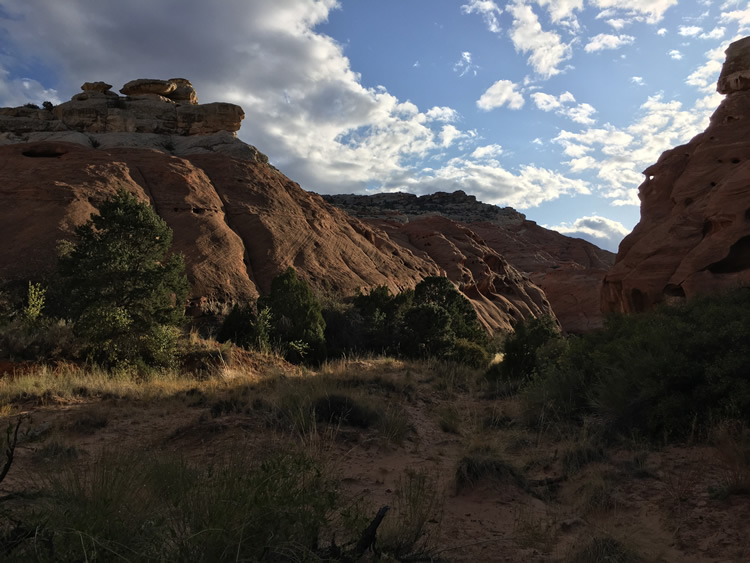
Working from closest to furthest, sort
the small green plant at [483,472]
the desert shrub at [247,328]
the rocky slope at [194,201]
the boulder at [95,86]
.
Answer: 1. the small green plant at [483,472]
2. the desert shrub at [247,328]
3. the rocky slope at [194,201]
4. the boulder at [95,86]

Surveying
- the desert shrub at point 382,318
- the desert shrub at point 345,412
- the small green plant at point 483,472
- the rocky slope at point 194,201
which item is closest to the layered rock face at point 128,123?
the rocky slope at point 194,201

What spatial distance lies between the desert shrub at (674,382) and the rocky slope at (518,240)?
13103mm

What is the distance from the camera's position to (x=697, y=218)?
16.1 metres

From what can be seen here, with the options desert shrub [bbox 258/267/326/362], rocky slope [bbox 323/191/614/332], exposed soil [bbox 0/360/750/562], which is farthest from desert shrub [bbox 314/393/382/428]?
rocky slope [bbox 323/191/614/332]

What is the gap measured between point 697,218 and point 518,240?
61925 millimetres

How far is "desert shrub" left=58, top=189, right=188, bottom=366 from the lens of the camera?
12.4 m

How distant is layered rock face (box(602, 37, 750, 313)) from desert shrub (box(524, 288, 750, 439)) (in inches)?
197

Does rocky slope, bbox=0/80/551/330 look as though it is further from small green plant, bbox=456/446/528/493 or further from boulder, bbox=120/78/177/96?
small green plant, bbox=456/446/528/493

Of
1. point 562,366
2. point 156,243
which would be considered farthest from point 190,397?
point 562,366

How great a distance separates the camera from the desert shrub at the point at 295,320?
1807 centimetres

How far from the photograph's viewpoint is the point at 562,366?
36.7ft

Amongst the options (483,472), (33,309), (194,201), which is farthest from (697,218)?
(194,201)

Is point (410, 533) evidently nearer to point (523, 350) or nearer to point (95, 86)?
point (523, 350)

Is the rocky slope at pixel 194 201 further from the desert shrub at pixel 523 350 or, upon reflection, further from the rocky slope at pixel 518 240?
the desert shrub at pixel 523 350
